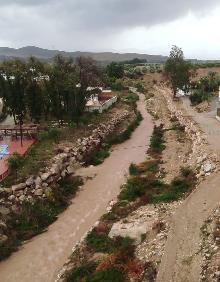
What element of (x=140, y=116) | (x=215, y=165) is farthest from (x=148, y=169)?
(x=140, y=116)

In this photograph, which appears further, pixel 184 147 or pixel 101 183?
pixel 184 147

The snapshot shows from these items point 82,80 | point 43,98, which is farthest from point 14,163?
point 82,80

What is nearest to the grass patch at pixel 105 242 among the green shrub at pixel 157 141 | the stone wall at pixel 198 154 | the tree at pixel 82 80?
the stone wall at pixel 198 154

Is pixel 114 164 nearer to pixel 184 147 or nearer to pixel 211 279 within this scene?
pixel 184 147

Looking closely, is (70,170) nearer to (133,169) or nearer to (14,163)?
(133,169)

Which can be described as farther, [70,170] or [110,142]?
[110,142]

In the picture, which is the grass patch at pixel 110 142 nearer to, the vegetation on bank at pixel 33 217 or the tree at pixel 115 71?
the vegetation on bank at pixel 33 217
